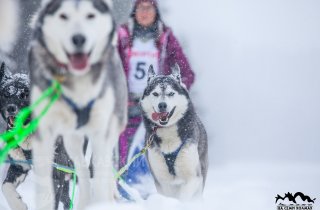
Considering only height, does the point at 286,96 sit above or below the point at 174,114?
above

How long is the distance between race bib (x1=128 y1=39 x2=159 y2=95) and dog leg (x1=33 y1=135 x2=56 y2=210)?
701 millimetres

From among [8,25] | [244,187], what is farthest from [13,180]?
[244,187]

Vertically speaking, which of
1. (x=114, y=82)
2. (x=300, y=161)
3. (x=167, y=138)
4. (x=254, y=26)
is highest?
(x=254, y=26)

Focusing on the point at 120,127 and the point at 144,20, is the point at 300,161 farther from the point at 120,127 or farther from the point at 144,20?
the point at 120,127

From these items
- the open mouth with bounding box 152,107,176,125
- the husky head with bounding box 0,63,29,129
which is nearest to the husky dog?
the husky head with bounding box 0,63,29,129

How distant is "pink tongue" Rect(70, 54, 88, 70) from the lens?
1419 mm

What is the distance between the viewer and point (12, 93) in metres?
1.95

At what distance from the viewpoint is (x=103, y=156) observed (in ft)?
5.30

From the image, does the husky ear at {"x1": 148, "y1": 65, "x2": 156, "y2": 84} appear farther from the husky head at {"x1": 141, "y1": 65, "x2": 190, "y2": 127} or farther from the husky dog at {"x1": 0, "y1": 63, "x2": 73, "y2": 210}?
the husky dog at {"x1": 0, "y1": 63, "x2": 73, "y2": 210}

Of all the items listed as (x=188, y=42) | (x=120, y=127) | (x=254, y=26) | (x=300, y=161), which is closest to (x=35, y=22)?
(x=120, y=127)

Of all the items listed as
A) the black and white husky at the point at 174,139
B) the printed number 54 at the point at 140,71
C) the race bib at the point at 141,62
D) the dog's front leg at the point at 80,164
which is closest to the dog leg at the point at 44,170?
the dog's front leg at the point at 80,164

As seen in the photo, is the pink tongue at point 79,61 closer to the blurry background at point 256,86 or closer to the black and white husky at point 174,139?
the black and white husky at point 174,139

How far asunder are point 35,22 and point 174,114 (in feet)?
4.53

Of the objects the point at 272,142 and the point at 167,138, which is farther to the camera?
the point at 272,142
